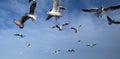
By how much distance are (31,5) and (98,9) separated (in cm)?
2081

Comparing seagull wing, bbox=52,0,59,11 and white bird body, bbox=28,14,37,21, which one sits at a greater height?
seagull wing, bbox=52,0,59,11

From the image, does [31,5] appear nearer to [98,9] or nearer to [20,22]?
[20,22]

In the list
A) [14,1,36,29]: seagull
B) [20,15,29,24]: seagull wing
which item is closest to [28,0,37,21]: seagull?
[14,1,36,29]: seagull

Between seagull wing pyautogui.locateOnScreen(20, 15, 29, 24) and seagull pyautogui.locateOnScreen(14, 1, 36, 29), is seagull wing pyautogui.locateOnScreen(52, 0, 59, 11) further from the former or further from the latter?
seagull wing pyautogui.locateOnScreen(20, 15, 29, 24)

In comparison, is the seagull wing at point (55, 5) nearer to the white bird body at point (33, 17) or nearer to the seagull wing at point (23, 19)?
the white bird body at point (33, 17)

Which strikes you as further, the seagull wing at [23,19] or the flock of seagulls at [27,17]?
the seagull wing at [23,19]

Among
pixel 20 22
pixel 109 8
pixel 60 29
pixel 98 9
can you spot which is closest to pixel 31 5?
pixel 20 22

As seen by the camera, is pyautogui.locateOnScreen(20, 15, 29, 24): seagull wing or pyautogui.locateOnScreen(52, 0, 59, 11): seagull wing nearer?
pyautogui.locateOnScreen(52, 0, 59, 11): seagull wing

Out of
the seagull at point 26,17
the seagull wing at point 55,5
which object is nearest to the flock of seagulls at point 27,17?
the seagull at point 26,17

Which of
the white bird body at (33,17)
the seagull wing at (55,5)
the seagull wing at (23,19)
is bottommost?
the seagull wing at (23,19)

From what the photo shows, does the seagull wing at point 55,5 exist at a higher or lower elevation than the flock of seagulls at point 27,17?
higher

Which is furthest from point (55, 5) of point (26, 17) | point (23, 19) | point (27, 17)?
point (23, 19)

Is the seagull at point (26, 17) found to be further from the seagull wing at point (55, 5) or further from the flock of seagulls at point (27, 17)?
the seagull wing at point (55, 5)

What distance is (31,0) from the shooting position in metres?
20.3
